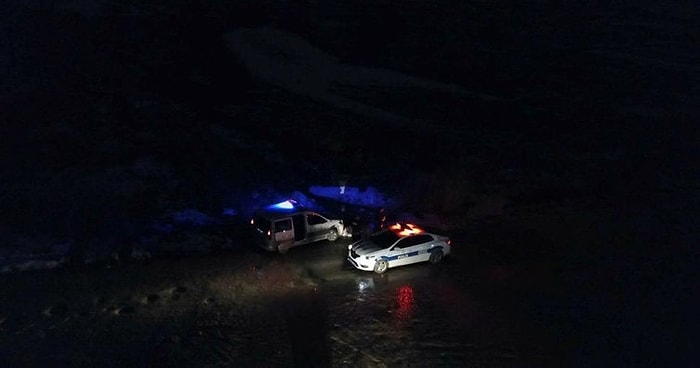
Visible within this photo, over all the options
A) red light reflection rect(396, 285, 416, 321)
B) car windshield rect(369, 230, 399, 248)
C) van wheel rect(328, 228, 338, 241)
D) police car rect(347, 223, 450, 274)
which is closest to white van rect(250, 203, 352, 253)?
van wheel rect(328, 228, 338, 241)

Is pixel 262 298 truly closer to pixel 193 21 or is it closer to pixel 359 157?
pixel 359 157

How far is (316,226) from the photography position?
22.0 meters

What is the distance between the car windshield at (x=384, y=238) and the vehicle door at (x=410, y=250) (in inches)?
10.2

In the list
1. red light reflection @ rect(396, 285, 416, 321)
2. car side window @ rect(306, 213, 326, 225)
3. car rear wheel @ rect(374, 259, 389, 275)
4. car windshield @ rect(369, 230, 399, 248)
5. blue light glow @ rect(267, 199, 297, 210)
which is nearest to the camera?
red light reflection @ rect(396, 285, 416, 321)

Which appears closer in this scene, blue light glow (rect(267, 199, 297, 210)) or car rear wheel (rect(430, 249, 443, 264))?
car rear wheel (rect(430, 249, 443, 264))

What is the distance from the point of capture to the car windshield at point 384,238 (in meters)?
20.5

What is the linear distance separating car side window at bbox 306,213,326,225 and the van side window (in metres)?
0.74

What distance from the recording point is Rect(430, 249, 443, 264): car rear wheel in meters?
21.1

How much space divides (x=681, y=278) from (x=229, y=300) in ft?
48.1

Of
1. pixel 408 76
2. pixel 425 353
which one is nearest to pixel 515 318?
pixel 425 353

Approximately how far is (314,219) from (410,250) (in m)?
3.55

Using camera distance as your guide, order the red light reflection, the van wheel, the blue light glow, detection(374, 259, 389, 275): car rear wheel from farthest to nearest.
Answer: the blue light glow
the van wheel
detection(374, 259, 389, 275): car rear wheel
the red light reflection

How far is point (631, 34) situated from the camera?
182 feet

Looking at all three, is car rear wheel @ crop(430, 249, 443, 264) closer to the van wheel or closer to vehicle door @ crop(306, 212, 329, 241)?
the van wheel
